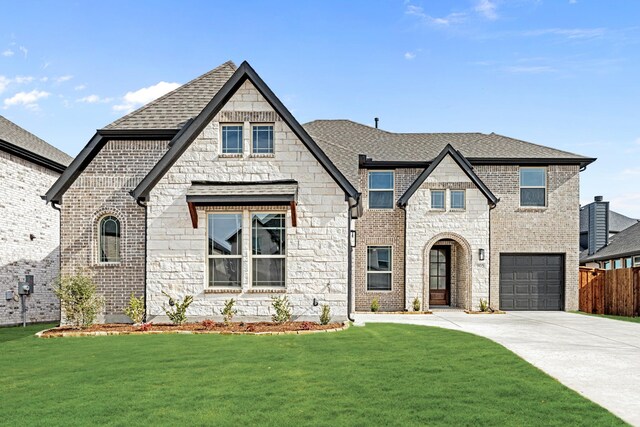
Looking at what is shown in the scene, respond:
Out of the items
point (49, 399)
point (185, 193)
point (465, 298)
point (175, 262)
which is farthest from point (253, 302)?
point (465, 298)

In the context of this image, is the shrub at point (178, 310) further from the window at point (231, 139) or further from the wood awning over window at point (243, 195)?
the window at point (231, 139)

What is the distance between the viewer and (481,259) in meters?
20.4

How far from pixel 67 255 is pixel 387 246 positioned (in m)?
12.4

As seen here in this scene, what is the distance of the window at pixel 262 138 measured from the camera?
1434 cm

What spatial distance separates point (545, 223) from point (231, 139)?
1450cm

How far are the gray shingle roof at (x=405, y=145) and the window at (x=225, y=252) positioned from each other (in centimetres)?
570

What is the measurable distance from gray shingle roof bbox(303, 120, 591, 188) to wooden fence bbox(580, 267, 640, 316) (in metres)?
5.12

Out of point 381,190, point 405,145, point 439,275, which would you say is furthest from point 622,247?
point 381,190

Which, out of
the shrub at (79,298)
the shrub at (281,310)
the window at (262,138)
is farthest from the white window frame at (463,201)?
the shrub at (79,298)

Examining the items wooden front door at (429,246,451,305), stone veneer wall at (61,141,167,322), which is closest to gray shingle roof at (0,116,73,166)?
stone veneer wall at (61,141,167,322)

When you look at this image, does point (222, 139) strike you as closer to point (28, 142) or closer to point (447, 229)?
point (28, 142)

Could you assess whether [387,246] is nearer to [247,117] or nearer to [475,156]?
[475,156]

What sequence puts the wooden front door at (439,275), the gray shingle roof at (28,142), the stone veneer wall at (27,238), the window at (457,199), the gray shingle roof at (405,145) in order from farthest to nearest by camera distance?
the wooden front door at (439,275)
the gray shingle roof at (405,145)
the window at (457,199)
the gray shingle roof at (28,142)
the stone veneer wall at (27,238)

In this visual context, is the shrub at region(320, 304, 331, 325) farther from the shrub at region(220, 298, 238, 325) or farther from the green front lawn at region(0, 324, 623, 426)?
the shrub at region(220, 298, 238, 325)
